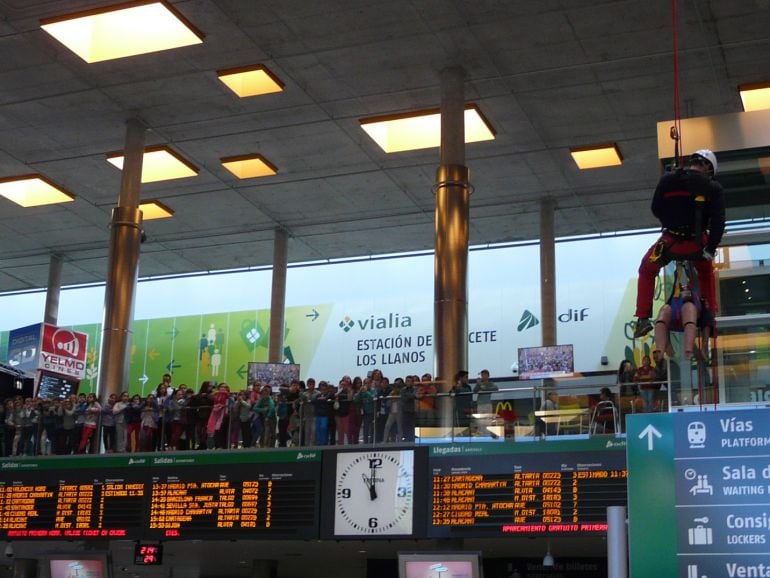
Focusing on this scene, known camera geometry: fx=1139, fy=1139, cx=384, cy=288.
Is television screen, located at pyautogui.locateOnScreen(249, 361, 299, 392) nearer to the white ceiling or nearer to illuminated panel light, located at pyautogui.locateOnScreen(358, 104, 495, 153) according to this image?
the white ceiling

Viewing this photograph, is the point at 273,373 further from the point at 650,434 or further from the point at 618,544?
the point at 650,434

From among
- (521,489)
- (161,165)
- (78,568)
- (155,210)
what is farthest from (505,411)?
(155,210)

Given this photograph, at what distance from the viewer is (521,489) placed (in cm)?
1794

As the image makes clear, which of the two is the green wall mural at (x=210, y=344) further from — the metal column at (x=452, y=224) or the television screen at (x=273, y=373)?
the metal column at (x=452, y=224)

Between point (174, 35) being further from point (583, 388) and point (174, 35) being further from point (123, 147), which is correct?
point (583, 388)

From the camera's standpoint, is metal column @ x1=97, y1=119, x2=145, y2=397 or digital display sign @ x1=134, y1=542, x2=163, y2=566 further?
metal column @ x1=97, y1=119, x2=145, y2=397

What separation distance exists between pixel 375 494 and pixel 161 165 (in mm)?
13352

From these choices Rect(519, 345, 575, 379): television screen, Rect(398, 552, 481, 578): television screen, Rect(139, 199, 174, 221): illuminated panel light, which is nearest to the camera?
Rect(398, 552, 481, 578): television screen

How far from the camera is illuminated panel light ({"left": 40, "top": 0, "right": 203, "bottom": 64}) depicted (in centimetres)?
2177

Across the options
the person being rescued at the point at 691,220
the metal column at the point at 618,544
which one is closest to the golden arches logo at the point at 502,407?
the person being rescued at the point at 691,220

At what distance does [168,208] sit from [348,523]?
15.8 m

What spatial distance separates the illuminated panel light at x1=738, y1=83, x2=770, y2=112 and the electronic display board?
40.0ft

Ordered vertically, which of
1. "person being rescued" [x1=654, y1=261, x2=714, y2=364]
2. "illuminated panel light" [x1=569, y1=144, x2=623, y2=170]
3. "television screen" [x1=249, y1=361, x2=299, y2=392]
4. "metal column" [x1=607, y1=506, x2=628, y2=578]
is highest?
"illuminated panel light" [x1=569, y1=144, x2=623, y2=170]

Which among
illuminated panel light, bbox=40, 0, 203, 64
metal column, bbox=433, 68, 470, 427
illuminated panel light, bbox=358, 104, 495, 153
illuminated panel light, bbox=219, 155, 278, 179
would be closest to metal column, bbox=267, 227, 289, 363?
illuminated panel light, bbox=219, 155, 278, 179
